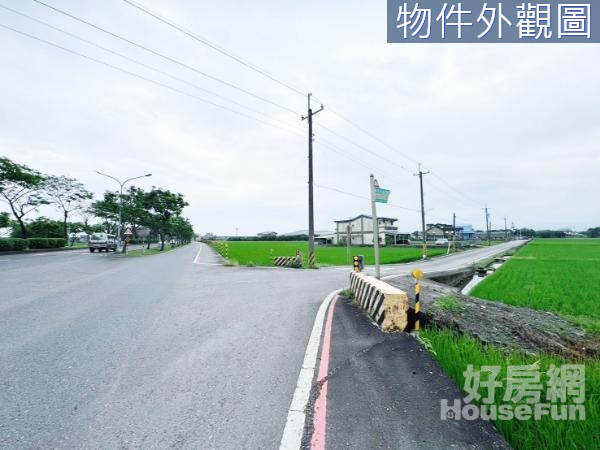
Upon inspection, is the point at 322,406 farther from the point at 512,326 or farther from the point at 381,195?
the point at 381,195

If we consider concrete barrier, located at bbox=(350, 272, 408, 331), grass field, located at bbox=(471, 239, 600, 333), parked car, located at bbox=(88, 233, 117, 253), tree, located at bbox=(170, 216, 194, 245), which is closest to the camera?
concrete barrier, located at bbox=(350, 272, 408, 331)

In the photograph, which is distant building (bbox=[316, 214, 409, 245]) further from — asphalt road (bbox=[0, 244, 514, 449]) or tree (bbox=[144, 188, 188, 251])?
asphalt road (bbox=[0, 244, 514, 449])

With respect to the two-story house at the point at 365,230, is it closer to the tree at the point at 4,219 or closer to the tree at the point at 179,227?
the tree at the point at 179,227

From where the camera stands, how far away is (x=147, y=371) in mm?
3607

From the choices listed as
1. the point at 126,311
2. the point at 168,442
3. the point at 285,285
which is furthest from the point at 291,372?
the point at 285,285

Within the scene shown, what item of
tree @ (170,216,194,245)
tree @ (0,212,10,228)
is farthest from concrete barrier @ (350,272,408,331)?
tree @ (0,212,10,228)

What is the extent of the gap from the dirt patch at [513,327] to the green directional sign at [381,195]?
2808mm

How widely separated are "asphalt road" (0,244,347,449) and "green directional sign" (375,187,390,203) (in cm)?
355

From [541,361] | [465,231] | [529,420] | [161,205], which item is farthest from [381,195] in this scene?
[465,231]

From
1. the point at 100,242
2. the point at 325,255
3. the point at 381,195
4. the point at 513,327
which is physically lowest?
the point at 325,255

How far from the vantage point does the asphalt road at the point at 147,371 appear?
248 cm

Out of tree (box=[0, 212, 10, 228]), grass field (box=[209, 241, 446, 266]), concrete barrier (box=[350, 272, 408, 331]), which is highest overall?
tree (box=[0, 212, 10, 228])

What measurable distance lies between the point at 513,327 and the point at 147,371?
24.1ft

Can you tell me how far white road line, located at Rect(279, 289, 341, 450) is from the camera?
2.36 meters
